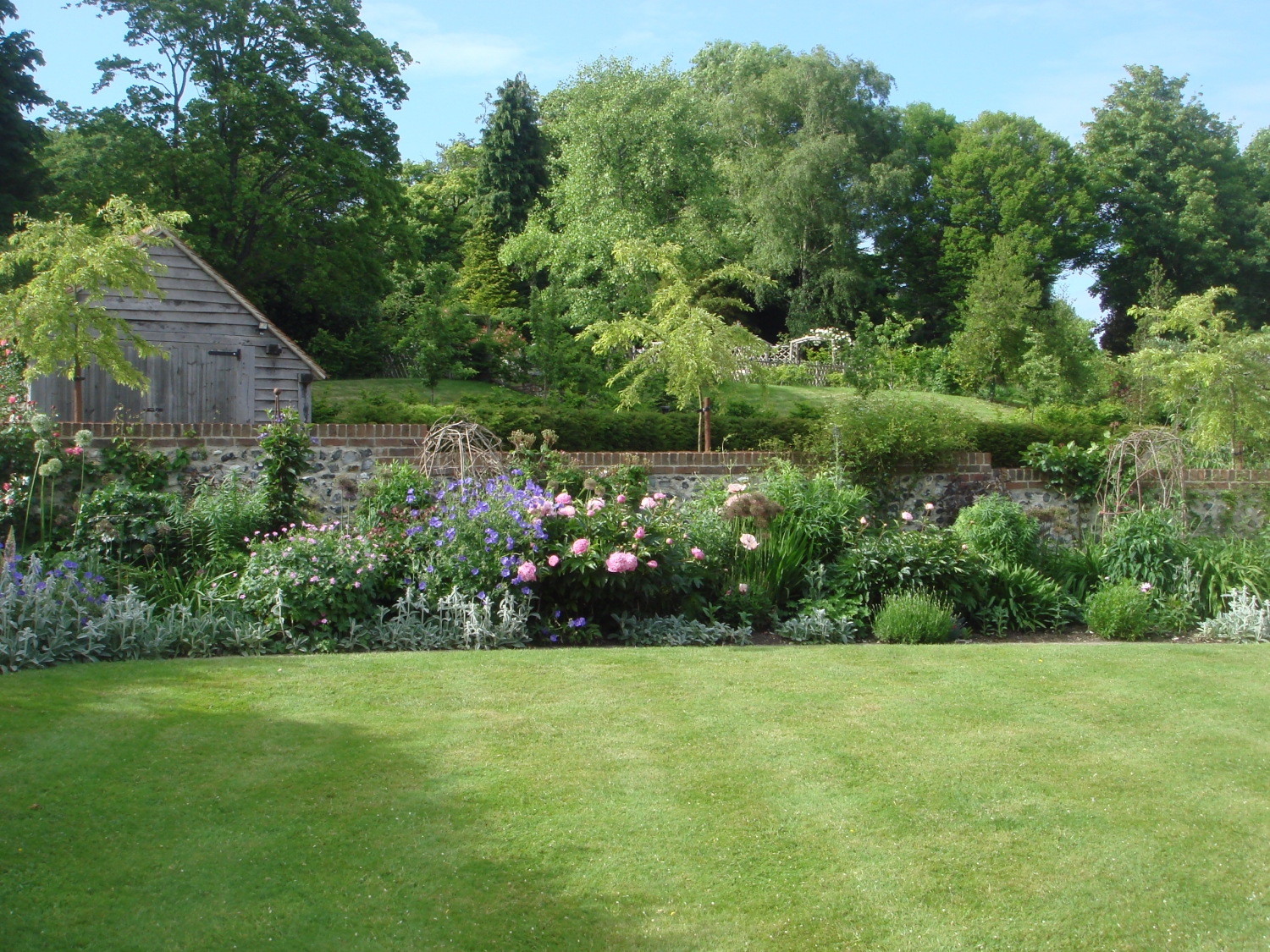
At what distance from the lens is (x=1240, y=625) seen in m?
8.82

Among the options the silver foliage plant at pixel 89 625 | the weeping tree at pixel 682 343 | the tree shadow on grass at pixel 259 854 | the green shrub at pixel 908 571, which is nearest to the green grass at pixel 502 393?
the weeping tree at pixel 682 343

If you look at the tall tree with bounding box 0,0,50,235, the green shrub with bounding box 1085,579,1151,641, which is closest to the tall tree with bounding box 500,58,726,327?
the tall tree with bounding box 0,0,50,235

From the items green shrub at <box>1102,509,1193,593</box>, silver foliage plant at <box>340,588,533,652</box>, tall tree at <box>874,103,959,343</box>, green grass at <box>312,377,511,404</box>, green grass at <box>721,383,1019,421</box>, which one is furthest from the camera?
tall tree at <box>874,103,959,343</box>

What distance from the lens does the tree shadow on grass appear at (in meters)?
3.35

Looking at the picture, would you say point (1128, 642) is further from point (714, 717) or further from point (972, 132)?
point (972, 132)

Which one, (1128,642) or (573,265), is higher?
(573,265)

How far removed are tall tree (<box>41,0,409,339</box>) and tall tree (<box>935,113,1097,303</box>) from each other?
2392cm

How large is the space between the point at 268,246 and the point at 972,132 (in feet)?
101

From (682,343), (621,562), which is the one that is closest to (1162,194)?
(682,343)

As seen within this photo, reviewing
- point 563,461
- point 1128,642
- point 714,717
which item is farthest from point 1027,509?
point 714,717

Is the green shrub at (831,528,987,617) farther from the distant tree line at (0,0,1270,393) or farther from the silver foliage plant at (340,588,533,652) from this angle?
the distant tree line at (0,0,1270,393)

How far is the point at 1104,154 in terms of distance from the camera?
147ft

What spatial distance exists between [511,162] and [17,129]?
1639cm

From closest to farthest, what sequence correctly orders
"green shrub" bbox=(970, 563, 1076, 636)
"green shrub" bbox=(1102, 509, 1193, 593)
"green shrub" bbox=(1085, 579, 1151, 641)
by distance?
"green shrub" bbox=(1085, 579, 1151, 641), "green shrub" bbox=(970, 563, 1076, 636), "green shrub" bbox=(1102, 509, 1193, 593)
